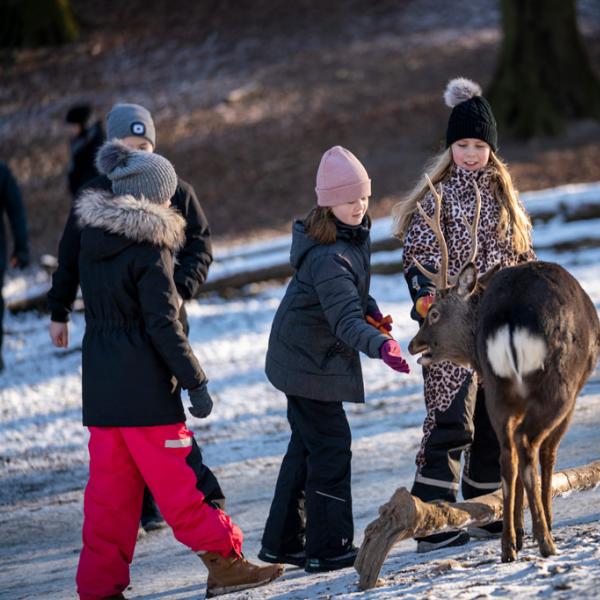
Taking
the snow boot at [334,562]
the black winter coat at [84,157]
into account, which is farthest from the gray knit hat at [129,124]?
the black winter coat at [84,157]

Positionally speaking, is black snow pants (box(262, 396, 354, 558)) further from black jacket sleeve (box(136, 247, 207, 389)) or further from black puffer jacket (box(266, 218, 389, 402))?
black jacket sleeve (box(136, 247, 207, 389))

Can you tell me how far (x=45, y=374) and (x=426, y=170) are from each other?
4856 millimetres

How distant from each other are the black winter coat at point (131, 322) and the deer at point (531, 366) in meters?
1.33

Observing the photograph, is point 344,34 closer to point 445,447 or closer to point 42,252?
point 42,252

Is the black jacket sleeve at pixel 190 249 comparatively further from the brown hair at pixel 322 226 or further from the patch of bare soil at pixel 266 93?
the patch of bare soil at pixel 266 93

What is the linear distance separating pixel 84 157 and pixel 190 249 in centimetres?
462

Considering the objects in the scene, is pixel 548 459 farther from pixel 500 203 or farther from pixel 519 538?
pixel 500 203

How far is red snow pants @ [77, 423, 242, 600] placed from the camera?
5.25 metres

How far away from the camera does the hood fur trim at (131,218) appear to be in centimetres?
525

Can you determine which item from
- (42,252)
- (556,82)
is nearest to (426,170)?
(42,252)

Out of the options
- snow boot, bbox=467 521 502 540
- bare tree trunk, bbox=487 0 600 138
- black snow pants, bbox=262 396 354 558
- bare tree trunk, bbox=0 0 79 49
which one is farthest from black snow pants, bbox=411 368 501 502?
bare tree trunk, bbox=0 0 79 49

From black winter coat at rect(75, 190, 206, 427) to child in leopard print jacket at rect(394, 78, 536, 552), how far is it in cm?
116

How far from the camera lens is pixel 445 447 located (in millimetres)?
5637

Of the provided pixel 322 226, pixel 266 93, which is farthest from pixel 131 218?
pixel 266 93
